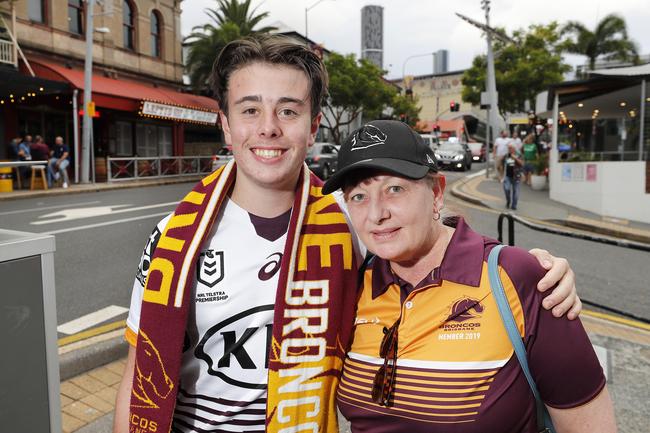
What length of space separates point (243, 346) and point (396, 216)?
69cm

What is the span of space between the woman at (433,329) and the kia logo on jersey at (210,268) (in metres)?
0.47

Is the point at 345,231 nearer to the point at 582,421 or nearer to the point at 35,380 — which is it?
the point at 582,421

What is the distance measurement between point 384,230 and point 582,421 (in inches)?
33.3

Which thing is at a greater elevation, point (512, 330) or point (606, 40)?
point (606, 40)

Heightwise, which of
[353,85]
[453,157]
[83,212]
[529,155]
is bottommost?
[83,212]

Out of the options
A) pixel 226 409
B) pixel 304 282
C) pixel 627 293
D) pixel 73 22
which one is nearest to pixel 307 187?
pixel 304 282

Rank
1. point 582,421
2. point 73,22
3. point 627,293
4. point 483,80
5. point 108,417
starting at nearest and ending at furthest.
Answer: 1. point 582,421
2. point 108,417
3. point 627,293
4. point 73,22
5. point 483,80

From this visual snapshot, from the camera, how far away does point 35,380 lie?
1.91 metres

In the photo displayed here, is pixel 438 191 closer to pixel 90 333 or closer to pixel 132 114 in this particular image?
pixel 90 333

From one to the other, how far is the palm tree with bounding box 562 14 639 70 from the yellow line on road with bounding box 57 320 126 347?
43910 mm

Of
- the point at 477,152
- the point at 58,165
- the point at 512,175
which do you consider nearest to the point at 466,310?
the point at 512,175

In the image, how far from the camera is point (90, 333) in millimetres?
4547

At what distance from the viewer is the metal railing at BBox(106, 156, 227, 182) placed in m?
21.9

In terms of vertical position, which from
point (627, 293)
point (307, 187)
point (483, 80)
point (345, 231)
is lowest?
point (627, 293)
